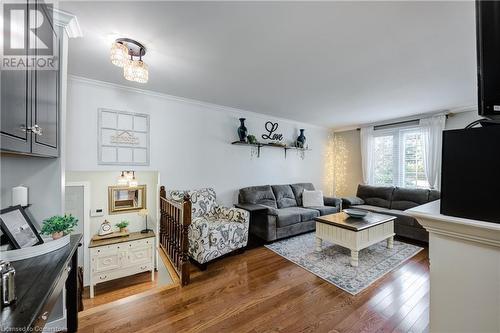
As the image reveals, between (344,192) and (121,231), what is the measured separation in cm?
505

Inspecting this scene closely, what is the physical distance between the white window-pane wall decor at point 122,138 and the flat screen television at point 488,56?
331 cm

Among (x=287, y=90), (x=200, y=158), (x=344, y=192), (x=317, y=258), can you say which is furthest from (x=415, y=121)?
(x=200, y=158)

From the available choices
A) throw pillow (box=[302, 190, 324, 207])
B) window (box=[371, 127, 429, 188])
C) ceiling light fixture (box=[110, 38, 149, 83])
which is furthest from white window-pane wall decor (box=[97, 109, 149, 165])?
window (box=[371, 127, 429, 188])

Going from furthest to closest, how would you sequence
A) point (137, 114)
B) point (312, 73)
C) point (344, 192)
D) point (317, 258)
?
point (344, 192)
point (137, 114)
point (317, 258)
point (312, 73)

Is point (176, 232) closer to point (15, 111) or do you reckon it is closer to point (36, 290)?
point (36, 290)

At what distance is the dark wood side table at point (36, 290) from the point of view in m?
0.74

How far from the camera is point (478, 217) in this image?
0.67m

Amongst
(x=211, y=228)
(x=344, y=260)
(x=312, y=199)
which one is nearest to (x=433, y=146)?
(x=312, y=199)

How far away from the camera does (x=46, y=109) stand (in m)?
1.28

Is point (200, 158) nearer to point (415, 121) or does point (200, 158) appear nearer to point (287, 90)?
point (287, 90)

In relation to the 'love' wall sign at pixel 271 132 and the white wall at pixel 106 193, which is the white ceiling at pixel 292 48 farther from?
the white wall at pixel 106 193

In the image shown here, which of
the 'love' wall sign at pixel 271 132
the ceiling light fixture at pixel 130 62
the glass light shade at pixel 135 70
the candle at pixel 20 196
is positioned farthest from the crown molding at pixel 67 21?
the 'love' wall sign at pixel 271 132

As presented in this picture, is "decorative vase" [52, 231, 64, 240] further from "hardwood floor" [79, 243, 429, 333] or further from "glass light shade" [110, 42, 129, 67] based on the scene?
"glass light shade" [110, 42, 129, 67]

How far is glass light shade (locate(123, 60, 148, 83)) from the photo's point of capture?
179 centimetres
